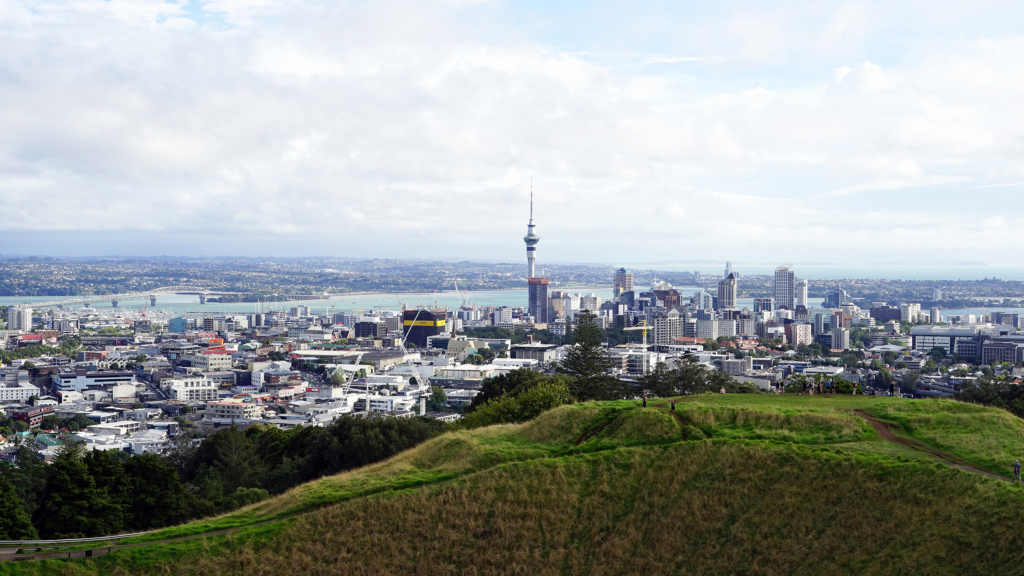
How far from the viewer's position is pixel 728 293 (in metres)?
139

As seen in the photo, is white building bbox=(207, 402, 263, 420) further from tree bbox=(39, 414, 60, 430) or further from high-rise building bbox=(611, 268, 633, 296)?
high-rise building bbox=(611, 268, 633, 296)

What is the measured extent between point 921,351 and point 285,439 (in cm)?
6790

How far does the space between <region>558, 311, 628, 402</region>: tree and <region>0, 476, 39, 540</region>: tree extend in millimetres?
15074

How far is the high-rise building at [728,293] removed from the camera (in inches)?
5433

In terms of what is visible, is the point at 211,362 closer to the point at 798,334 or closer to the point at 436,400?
the point at 436,400

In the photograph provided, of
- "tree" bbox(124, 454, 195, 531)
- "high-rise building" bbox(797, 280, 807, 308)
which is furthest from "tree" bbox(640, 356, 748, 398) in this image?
"high-rise building" bbox(797, 280, 807, 308)

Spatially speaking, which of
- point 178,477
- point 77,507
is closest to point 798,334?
point 178,477

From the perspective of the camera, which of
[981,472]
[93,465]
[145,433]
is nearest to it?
[981,472]

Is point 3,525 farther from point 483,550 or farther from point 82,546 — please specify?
point 483,550

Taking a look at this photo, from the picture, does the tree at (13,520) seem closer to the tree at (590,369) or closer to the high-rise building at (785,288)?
the tree at (590,369)

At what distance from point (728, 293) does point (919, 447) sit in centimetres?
12815

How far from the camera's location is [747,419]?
15672 mm

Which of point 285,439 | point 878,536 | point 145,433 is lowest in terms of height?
point 145,433

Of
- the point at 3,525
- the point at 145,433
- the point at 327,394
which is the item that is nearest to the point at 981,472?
the point at 3,525
